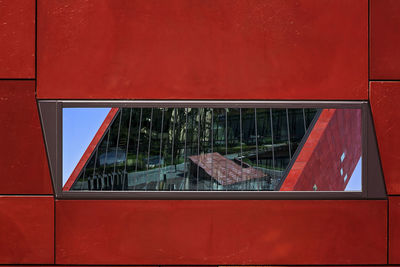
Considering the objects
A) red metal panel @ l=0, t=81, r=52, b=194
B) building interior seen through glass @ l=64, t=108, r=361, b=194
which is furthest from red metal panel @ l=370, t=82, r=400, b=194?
red metal panel @ l=0, t=81, r=52, b=194

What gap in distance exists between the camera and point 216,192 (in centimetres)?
249

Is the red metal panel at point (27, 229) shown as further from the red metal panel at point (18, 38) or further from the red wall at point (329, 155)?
the red wall at point (329, 155)

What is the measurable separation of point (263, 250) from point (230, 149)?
1013 mm

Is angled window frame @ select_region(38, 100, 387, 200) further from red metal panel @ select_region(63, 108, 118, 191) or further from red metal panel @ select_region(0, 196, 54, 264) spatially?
red metal panel @ select_region(0, 196, 54, 264)

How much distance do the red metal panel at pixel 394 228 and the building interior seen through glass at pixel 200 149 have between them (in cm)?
77

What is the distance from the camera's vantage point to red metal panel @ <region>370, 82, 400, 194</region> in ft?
8.18

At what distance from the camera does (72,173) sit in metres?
2.48

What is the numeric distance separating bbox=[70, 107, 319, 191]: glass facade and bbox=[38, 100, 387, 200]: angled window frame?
47 millimetres

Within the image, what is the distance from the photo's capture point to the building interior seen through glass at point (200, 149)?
2490 mm

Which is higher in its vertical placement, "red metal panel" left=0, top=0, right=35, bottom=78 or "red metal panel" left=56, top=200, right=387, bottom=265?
"red metal panel" left=0, top=0, right=35, bottom=78

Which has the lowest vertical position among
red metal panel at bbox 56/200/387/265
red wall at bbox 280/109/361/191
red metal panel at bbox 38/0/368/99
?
red metal panel at bbox 56/200/387/265

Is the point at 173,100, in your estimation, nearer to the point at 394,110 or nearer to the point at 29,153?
the point at 29,153


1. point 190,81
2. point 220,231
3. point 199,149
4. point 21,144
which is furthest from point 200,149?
point 21,144

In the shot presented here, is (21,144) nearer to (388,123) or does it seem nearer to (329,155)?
(329,155)
